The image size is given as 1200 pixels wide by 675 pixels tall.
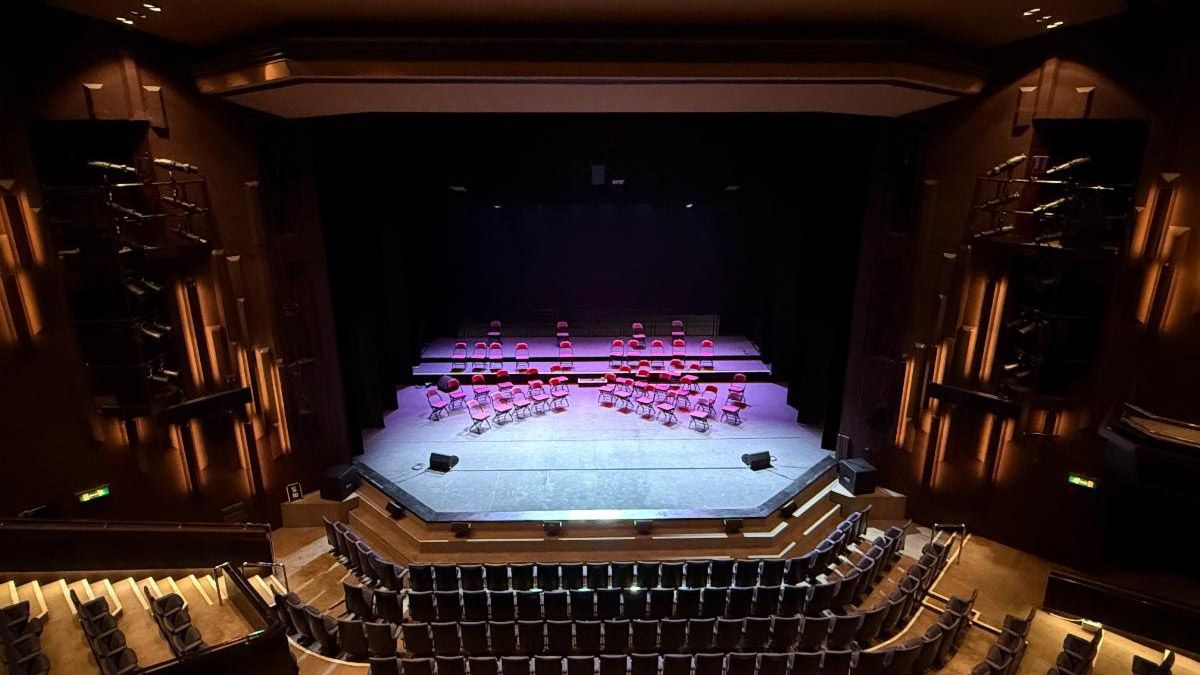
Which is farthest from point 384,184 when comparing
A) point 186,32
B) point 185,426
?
point 185,426

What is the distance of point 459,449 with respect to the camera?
1152 centimetres

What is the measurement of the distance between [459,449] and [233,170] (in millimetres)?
5939

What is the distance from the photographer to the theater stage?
954 cm

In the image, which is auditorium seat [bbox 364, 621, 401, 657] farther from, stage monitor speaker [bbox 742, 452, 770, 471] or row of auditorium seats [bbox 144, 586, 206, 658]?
stage monitor speaker [bbox 742, 452, 770, 471]

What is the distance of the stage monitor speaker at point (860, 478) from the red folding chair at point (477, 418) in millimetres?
6855

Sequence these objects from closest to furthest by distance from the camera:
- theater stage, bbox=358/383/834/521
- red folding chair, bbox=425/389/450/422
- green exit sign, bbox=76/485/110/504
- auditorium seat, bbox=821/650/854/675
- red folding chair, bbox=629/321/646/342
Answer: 1. auditorium seat, bbox=821/650/854/675
2. green exit sign, bbox=76/485/110/504
3. theater stage, bbox=358/383/834/521
4. red folding chair, bbox=425/389/450/422
5. red folding chair, bbox=629/321/646/342

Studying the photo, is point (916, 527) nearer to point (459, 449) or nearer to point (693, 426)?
point (693, 426)

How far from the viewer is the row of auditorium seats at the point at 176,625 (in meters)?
6.01

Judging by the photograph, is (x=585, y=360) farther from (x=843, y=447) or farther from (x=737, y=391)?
Result: (x=843, y=447)

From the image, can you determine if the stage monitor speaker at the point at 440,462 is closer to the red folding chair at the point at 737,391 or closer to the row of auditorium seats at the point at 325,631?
the row of auditorium seats at the point at 325,631

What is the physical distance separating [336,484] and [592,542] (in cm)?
437

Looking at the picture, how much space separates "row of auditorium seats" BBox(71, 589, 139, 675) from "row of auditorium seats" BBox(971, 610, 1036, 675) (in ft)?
26.7

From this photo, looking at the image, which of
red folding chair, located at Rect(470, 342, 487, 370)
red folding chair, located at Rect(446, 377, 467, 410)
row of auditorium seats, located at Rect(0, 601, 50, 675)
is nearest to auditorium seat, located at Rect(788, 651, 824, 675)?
row of auditorium seats, located at Rect(0, 601, 50, 675)

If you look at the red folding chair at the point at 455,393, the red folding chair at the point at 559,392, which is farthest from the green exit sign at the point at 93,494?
the red folding chair at the point at 559,392
